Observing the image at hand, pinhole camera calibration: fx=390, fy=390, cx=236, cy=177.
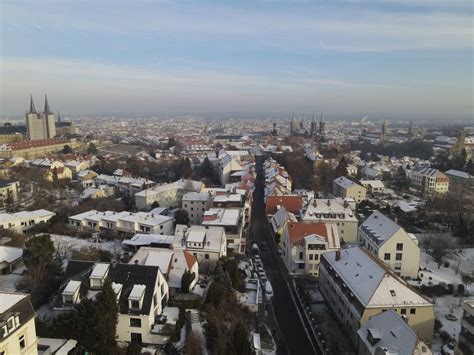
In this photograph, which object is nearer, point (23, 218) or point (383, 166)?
point (23, 218)

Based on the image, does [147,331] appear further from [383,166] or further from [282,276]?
[383,166]

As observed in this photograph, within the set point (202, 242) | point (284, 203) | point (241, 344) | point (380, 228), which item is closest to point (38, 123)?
point (284, 203)

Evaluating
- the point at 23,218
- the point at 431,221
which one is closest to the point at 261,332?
the point at 23,218

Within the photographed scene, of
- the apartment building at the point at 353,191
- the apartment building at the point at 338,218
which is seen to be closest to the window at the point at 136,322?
the apartment building at the point at 338,218

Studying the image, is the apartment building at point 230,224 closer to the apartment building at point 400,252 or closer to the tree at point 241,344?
the apartment building at point 400,252

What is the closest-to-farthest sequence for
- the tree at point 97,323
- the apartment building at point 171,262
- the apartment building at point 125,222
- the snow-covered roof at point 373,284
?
the tree at point 97,323 < the snow-covered roof at point 373,284 < the apartment building at point 171,262 < the apartment building at point 125,222

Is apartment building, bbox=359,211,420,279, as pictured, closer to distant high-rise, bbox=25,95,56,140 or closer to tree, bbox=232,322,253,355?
tree, bbox=232,322,253,355

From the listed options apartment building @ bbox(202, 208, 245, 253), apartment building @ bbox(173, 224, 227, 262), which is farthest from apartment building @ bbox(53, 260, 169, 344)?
apartment building @ bbox(202, 208, 245, 253)
